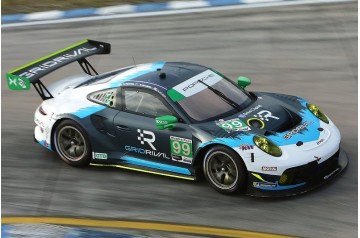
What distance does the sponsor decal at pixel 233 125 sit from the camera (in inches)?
292

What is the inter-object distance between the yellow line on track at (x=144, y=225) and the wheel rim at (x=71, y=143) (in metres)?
1.26

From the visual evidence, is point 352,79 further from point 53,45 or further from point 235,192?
point 53,45

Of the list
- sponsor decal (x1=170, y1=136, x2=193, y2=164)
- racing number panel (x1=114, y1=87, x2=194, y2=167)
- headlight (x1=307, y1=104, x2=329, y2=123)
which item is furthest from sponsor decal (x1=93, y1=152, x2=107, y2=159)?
headlight (x1=307, y1=104, x2=329, y2=123)

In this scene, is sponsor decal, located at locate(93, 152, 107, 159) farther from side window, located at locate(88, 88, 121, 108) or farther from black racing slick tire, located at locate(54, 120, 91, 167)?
side window, located at locate(88, 88, 121, 108)

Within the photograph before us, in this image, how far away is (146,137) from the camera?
7828 millimetres

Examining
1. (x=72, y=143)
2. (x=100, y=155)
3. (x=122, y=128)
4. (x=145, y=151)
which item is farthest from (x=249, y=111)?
(x=72, y=143)

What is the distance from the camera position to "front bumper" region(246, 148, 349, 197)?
7094 millimetres

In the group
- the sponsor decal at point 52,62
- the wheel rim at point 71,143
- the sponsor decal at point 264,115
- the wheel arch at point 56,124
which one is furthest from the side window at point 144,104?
the sponsor decal at point 52,62

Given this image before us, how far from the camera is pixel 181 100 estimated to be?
781 cm

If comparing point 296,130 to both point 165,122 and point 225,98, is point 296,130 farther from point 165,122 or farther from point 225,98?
point 165,122

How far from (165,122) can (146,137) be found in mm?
432

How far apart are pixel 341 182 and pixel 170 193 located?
1.91 metres

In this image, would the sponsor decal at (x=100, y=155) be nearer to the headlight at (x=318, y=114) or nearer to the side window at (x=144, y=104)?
the side window at (x=144, y=104)

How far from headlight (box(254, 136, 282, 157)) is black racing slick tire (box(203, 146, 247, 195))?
259 mm
